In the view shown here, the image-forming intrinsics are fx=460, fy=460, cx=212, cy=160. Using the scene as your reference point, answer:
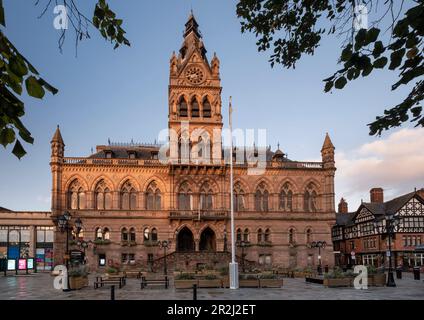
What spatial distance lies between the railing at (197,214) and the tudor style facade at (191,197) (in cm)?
12

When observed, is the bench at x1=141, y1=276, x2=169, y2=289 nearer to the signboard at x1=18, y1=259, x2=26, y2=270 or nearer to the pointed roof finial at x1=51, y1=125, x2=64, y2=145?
the signboard at x1=18, y1=259, x2=26, y2=270

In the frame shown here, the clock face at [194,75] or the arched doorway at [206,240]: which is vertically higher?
the clock face at [194,75]

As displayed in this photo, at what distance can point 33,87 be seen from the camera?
4.46 metres

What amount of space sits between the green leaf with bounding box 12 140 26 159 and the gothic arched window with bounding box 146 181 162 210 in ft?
166

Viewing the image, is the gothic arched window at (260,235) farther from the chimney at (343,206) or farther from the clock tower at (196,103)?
the chimney at (343,206)

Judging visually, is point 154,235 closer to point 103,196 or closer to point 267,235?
point 103,196

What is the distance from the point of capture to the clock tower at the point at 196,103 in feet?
185

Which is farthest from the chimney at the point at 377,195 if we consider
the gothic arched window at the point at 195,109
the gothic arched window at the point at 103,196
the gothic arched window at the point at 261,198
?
the gothic arched window at the point at 103,196

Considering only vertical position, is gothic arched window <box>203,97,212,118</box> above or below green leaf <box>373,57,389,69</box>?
above

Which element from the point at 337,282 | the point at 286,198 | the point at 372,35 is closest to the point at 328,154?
the point at 286,198

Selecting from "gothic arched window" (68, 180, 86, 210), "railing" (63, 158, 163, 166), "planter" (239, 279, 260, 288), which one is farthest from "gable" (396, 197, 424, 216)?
"gothic arched window" (68, 180, 86, 210)

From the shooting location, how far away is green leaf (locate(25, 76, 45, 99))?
4.46 m
